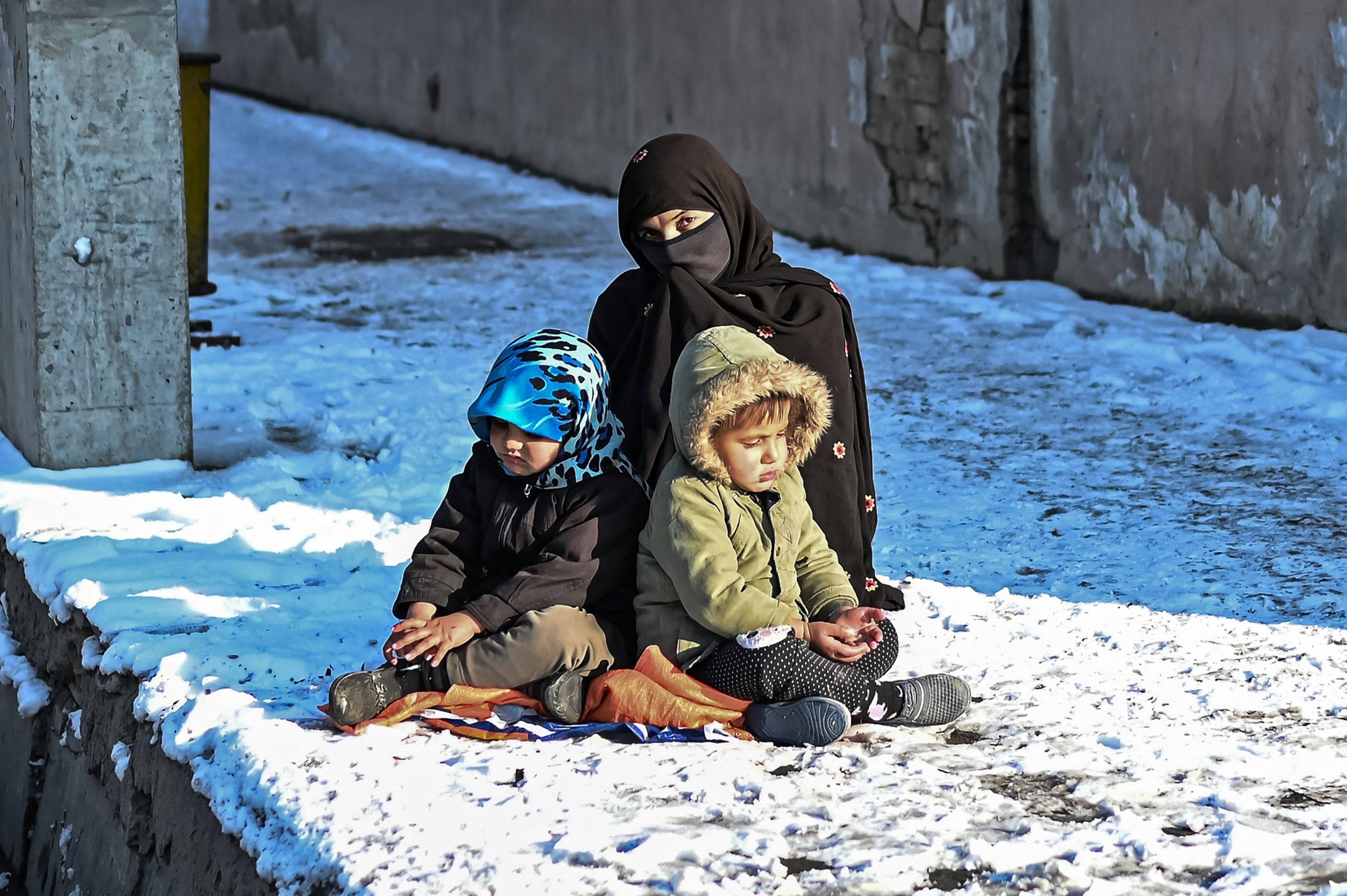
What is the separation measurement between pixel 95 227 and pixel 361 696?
2292mm

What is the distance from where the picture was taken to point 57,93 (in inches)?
177

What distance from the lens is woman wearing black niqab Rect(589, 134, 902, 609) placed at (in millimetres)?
3273

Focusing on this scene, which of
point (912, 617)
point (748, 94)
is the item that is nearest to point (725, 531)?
point (912, 617)

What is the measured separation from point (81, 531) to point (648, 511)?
184 centimetres

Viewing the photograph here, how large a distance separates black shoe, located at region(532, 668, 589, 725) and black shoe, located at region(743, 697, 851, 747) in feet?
1.11

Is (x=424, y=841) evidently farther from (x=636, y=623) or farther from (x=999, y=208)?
(x=999, y=208)

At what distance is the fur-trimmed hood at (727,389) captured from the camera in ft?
9.42

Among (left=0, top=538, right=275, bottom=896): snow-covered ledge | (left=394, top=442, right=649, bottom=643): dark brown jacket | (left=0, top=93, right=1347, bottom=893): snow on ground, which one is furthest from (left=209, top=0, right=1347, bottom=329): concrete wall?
(left=0, top=538, right=275, bottom=896): snow-covered ledge

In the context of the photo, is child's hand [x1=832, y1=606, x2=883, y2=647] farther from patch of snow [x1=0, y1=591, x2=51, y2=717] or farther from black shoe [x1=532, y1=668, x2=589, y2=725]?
patch of snow [x1=0, y1=591, x2=51, y2=717]

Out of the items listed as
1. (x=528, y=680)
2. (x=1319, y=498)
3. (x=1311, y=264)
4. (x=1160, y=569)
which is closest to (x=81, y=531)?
(x=528, y=680)

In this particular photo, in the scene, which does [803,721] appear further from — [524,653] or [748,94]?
[748,94]

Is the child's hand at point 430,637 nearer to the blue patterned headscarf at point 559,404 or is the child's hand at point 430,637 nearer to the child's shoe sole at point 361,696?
the child's shoe sole at point 361,696

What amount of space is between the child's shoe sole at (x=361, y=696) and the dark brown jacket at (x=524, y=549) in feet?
0.54

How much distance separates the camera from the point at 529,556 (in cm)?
309
